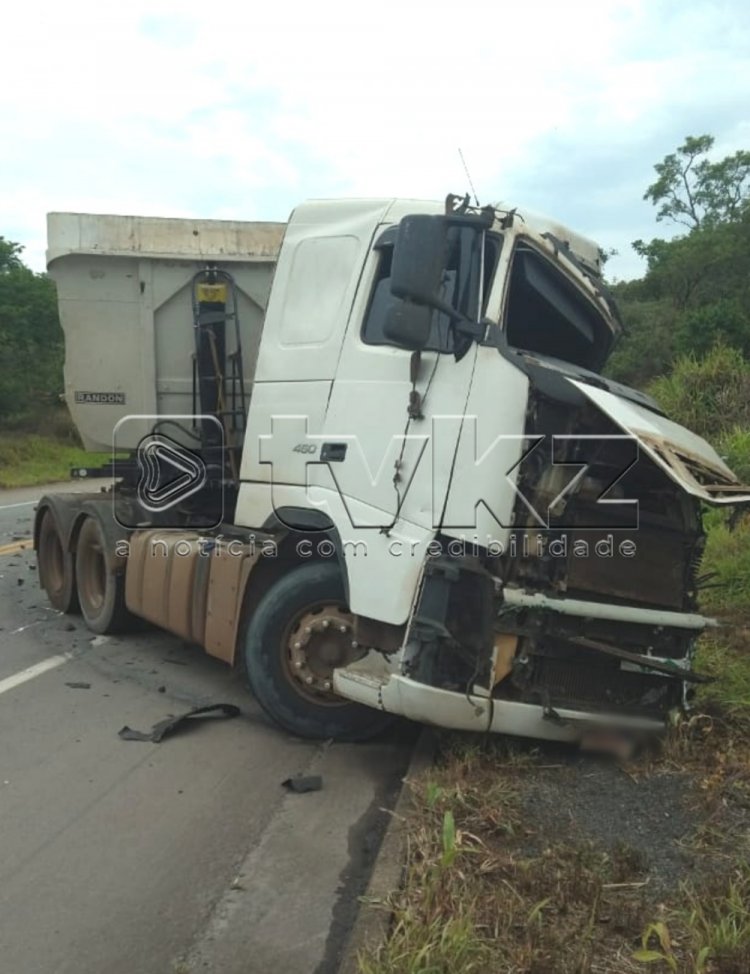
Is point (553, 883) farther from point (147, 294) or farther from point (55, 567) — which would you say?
point (55, 567)

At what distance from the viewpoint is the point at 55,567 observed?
8.80 metres

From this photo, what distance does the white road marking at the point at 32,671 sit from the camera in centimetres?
632

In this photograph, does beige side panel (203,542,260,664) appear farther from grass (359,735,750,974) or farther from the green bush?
the green bush

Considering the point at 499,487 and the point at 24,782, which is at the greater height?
the point at 499,487

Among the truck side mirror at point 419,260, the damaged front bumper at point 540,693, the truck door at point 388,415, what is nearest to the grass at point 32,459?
the truck door at point 388,415

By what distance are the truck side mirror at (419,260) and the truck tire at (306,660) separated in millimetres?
1621

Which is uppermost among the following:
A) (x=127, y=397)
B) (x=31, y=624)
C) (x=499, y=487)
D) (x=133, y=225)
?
(x=133, y=225)

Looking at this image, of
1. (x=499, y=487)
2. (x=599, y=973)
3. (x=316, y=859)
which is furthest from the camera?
(x=499, y=487)

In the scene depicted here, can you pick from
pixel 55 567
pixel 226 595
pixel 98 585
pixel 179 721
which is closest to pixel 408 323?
pixel 226 595

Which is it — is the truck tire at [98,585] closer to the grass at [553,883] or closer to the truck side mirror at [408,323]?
the grass at [553,883]

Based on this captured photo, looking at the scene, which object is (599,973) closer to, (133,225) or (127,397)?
(127,397)

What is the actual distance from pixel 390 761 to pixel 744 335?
12.3m

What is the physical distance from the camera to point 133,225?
7.20 meters

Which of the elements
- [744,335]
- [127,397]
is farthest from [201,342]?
[744,335]
